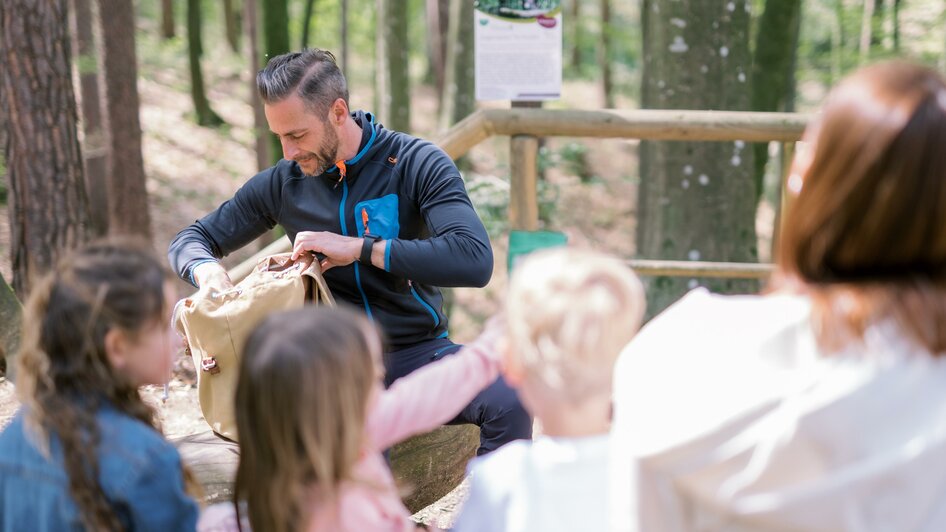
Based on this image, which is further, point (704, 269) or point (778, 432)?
point (704, 269)

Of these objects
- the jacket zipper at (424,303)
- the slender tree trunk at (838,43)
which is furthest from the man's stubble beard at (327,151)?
the slender tree trunk at (838,43)

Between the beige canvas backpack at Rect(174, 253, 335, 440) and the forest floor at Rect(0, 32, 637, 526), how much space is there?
182 centimetres

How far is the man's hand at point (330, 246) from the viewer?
2.57m

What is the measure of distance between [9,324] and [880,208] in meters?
3.89

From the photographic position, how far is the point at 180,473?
165 cm

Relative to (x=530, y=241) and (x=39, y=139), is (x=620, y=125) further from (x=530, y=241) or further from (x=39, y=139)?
(x=39, y=139)

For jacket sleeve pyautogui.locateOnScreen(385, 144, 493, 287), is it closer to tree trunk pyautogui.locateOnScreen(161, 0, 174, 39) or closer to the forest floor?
the forest floor

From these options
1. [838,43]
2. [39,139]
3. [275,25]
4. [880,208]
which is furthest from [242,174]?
[838,43]

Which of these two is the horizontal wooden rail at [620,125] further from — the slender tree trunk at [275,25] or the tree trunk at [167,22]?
the tree trunk at [167,22]

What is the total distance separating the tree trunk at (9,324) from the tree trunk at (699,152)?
355cm

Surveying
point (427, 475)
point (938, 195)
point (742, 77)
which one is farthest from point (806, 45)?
point (938, 195)

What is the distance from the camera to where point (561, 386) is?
4.78 feet

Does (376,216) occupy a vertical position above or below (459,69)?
above

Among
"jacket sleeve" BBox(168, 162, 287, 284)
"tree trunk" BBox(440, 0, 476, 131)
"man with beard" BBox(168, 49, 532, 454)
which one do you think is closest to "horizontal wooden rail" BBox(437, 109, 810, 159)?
"man with beard" BBox(168, 49, 532, 454)
